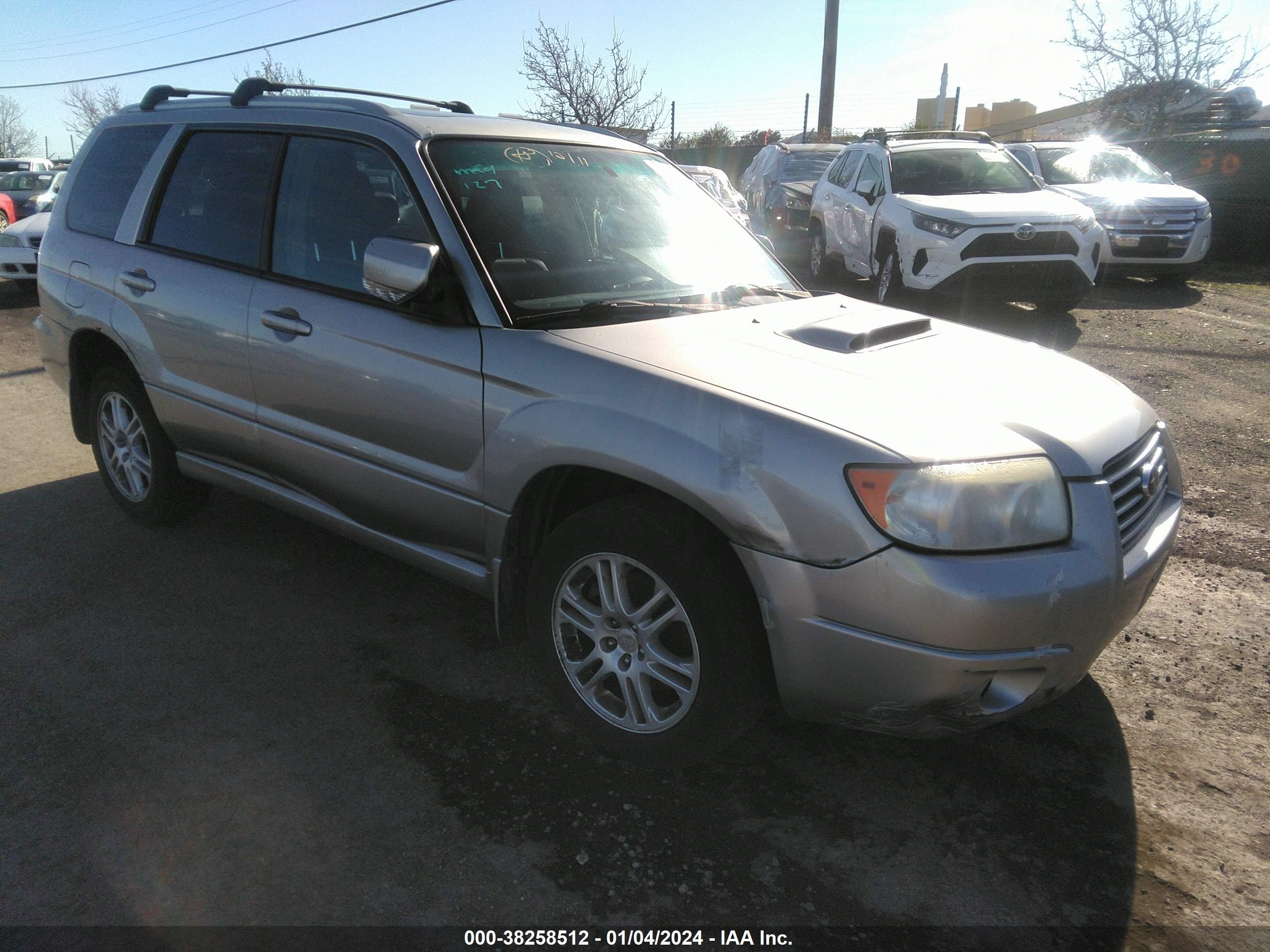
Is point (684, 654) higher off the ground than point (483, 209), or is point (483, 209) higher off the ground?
point (483, 209)

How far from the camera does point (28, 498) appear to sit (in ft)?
16.8

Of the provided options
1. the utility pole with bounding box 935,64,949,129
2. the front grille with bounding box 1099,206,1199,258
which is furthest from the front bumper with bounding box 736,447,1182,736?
the utility pole with bounding box 935,64,949,129

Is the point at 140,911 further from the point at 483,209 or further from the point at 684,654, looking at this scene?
the point at 483,209

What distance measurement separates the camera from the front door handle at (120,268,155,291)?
4.08 meters

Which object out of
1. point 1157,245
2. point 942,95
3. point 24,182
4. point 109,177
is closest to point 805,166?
point 1157,245

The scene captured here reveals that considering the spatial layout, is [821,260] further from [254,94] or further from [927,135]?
[254,94]

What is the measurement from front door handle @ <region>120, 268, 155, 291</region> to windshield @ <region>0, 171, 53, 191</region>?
17572 millimetres

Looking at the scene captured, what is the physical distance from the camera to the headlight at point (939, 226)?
8.88m

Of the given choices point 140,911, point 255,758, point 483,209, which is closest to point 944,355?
point 483,209

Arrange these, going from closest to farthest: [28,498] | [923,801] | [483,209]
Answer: [923,801] → [483,209] → [28,498]

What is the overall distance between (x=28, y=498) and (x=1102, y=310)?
9863mm

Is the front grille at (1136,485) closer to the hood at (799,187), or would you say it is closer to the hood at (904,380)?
the hood at (904,380)

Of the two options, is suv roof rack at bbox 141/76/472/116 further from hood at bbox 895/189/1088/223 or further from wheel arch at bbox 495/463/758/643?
hood at bbox 895/189/1088/223

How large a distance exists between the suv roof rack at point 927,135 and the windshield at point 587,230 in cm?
760
